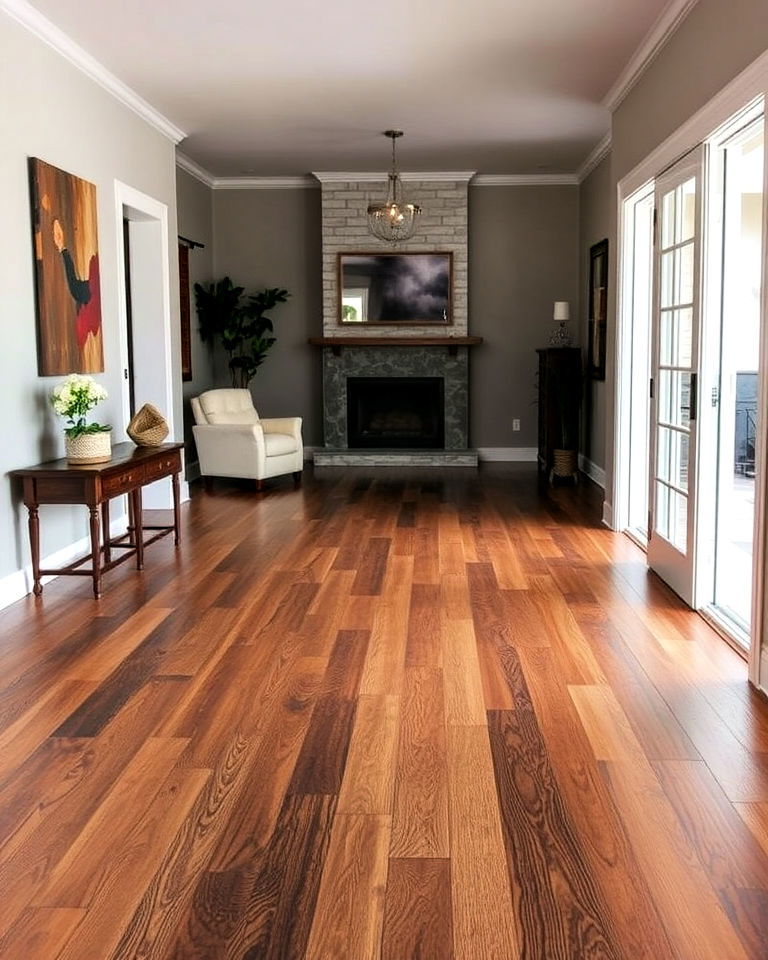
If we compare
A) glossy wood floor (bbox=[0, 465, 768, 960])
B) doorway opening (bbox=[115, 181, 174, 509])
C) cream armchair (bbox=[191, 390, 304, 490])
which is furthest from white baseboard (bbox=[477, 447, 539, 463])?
glossy wood floor (bbox=[0, 465, 768, 960])

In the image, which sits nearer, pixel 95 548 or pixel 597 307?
pixel 95 548

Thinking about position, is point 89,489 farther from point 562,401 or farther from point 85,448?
point 562,401

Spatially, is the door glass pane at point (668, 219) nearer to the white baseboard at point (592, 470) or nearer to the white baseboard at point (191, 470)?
the white baseboard at point (592, 470)

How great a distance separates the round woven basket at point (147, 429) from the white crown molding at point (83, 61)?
6.33 feet

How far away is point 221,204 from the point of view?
10172 millimetres

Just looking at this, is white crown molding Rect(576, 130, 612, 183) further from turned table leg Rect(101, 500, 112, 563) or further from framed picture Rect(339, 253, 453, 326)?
turned table leg Rect(101, 500, 112, 563)

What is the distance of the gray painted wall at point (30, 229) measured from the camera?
4.65m

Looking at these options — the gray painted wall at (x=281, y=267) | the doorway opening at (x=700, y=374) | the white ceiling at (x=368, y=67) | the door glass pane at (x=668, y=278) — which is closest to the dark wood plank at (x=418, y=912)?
the doorway opening at (x=700, y=374)

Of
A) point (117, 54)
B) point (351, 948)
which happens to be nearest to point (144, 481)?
point (117, 54)

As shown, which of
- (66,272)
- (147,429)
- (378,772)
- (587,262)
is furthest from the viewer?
(587,262)

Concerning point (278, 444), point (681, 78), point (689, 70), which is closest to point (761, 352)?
point (689, 70)

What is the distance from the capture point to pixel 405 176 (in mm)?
9727

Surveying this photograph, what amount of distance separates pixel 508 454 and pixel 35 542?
6394 millimetres

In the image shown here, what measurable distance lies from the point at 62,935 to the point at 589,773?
1411 millimetres
